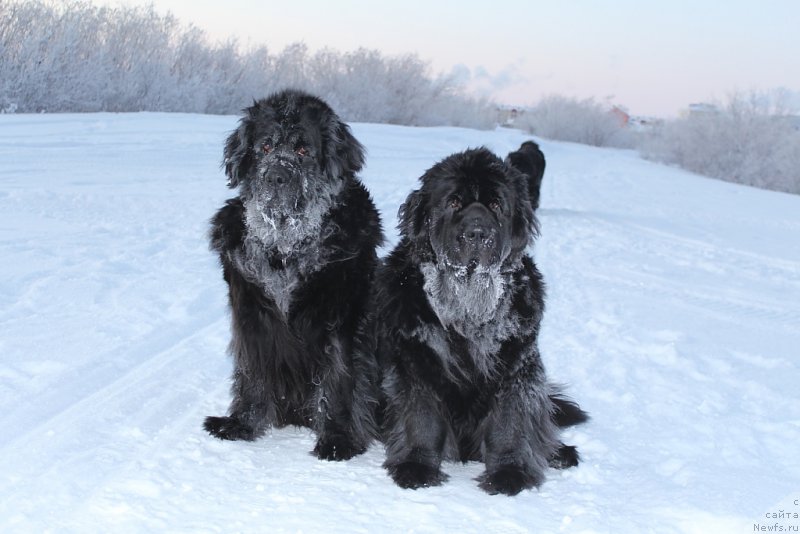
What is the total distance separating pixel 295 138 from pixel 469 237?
3.77 ft

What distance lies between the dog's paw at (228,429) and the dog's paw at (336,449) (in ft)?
1.36

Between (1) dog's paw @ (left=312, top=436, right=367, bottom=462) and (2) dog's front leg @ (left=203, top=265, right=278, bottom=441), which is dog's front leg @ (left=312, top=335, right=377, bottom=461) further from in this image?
(2) dog's front leg @ (left=203, top=265, right=278, bottom=441)

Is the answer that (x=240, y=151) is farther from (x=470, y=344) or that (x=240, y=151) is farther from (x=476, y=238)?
(x=470, y=344)

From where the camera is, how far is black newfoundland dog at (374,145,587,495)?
3768mm

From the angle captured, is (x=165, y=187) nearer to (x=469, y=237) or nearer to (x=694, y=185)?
(x=469, y=237)

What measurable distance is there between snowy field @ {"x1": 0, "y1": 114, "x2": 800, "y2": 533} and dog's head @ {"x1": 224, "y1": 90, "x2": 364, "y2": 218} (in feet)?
4.53

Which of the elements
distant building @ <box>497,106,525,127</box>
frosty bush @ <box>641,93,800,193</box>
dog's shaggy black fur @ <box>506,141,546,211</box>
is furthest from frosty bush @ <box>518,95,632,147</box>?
dog's shaggy black fur @ <box>506,141,546,211</box>

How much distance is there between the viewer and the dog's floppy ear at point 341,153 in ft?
13.9

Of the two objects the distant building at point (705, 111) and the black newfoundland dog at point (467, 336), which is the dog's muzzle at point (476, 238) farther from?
the distant building at point (705, 111)

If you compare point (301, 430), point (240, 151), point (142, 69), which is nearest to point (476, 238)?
point (240, 151)

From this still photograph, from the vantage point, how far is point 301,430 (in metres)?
4.48

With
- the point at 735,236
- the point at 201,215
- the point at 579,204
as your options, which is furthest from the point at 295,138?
the point at 579,204

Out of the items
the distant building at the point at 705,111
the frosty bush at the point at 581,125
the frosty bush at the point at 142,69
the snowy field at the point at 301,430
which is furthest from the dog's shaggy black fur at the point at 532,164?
the frosty bush at the point at 581,125

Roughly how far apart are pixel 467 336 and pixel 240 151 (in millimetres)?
1650
